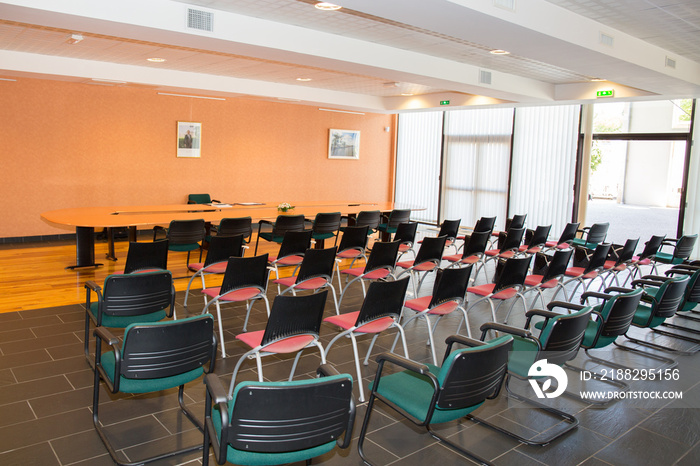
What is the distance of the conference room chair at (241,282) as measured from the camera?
457 centimetres

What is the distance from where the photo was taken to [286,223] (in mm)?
7910

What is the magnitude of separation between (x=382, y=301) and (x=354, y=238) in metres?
2.95

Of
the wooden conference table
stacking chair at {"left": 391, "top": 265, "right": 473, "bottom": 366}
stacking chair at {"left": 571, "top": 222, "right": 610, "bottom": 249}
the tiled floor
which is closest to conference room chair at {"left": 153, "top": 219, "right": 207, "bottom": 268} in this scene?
the wooden conference table

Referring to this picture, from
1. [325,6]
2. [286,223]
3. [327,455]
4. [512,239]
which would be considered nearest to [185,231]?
[286,223]

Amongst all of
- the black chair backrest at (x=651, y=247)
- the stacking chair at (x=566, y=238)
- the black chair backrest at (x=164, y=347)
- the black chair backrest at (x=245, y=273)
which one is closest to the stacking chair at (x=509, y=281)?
the black chair backrest at (x=245, y=273)

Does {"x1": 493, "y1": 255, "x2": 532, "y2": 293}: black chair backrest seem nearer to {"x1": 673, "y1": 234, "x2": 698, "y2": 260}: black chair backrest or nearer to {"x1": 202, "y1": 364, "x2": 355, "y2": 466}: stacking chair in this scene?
{"x1": 202, "y1": 364, "x2": 355, "y2": 466}: stacking chair

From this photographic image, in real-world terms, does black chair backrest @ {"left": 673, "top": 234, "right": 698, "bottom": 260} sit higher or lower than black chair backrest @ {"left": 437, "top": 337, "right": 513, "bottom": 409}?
higher

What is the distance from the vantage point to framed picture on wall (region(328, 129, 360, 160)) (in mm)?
14166

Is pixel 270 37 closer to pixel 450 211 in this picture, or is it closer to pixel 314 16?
pixel 314 16

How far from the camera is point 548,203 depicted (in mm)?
11984

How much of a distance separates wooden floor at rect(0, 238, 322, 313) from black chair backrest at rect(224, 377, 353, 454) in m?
4.77

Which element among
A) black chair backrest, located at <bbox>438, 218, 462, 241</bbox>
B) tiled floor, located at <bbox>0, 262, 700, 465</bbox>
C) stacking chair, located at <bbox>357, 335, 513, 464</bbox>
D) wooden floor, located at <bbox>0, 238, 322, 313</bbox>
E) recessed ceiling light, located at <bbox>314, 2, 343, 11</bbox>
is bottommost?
tiled floor, located at <bbox>0, 262, 700, 465</bbox>

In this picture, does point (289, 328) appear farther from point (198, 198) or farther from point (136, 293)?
point (198, 198)

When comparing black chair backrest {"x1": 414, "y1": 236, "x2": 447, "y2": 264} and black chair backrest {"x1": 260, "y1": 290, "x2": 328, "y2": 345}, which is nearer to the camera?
black chair backrest {"x1": 260, "y1": 290, "x2": 328, "y2": 345}
